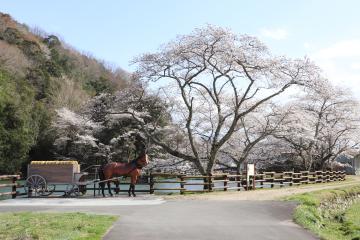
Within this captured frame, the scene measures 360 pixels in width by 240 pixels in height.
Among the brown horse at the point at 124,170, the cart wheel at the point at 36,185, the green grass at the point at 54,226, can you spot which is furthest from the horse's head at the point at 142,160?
the green grass at the point at 54,226

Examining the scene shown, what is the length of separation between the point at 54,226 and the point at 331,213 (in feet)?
42.4

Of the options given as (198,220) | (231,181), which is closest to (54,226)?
(198,220)

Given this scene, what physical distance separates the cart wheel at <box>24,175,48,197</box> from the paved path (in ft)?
9.05

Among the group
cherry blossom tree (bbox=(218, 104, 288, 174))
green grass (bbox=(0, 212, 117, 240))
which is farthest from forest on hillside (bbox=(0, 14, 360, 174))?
green grass (bbox=(0, 212, 117, 240))

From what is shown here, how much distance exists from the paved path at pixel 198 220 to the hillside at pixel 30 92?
25.8m

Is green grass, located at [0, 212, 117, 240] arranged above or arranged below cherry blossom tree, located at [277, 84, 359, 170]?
below

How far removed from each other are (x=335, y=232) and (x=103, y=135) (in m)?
31.4

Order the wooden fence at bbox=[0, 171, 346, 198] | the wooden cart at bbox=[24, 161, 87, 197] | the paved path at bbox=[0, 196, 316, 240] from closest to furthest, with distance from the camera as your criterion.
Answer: the paved path at bbox=[0, 196, 316, 240], the wooden cart at bbox=[24, 161, 87, 197], the wooden fence at bbox=[0, 171, 346, 198]

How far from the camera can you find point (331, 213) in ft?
61.4

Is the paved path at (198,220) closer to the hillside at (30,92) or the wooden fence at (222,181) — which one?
the wooden fence at (222,181)

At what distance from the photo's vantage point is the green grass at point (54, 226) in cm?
854

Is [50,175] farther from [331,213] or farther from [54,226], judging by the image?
[331,213]

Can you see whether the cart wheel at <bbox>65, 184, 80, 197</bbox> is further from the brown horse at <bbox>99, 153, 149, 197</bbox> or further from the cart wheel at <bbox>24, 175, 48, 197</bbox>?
the brown horse at <bbox>99, 153, 149, 197</bbox>

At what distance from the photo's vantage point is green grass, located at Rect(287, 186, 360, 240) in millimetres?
12402
